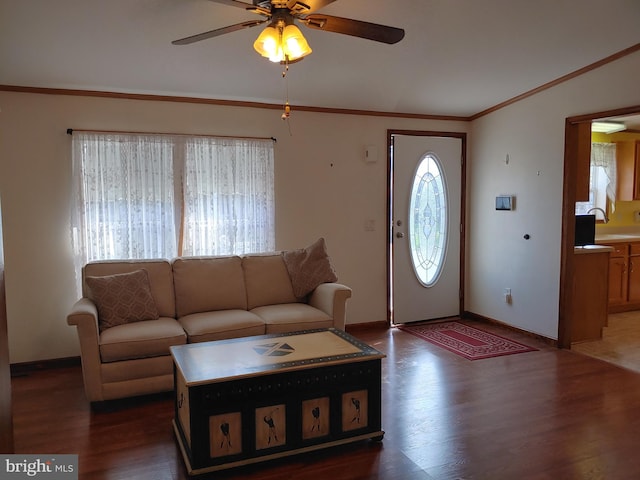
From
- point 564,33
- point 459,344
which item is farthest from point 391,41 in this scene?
point 459,344

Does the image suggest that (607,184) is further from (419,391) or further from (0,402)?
(0,402)

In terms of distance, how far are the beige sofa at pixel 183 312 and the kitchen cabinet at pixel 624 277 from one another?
11.8 ft

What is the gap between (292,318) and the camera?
3.71m

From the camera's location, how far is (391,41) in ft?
8.53

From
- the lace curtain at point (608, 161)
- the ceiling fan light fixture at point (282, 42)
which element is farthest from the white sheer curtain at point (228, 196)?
the lace curtain at point (608, 161)

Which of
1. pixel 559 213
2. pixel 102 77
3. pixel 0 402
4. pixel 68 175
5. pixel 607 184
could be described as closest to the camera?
pixel 0 402

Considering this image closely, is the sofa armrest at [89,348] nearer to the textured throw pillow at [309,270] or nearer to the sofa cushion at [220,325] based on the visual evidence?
the sofa cushion at [220,325]

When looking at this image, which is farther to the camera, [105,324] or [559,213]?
[559,213]

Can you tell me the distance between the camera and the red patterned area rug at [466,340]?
432cm

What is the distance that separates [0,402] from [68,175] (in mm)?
3212

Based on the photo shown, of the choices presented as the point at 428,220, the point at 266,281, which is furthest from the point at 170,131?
the point at 428,220

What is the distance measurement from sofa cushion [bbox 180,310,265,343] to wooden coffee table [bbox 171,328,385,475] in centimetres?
61

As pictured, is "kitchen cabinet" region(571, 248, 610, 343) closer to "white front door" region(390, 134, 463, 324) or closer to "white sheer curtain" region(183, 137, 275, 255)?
"white front door" region(390, 134, 463, 324)

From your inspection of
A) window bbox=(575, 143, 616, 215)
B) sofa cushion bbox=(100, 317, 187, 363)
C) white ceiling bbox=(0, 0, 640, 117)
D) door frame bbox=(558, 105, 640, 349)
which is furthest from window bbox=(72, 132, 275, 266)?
window bbox=(575, 143, 616, 215)
